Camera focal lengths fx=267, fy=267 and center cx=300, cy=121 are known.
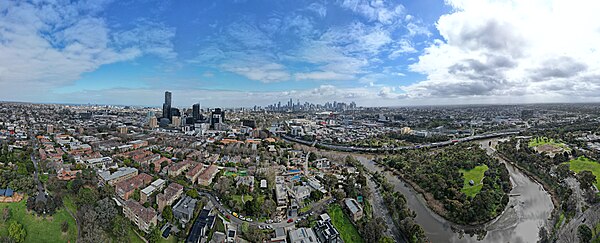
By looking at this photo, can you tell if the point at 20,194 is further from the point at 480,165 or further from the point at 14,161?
the point at 480,165

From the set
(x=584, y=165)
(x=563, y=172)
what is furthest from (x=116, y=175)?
(x=584, y=165)

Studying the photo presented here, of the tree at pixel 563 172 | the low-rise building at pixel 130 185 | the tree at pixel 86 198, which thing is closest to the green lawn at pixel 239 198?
the low-rise building at pixel 130 185

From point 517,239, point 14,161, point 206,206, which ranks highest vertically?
point 14,161

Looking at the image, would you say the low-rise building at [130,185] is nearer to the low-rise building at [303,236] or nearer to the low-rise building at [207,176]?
the low-rise building at [207,176]

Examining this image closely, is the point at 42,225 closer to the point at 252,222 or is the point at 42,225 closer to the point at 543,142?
the point at 252,222

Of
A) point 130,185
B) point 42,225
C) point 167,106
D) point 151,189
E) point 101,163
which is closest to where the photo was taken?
point 42,225

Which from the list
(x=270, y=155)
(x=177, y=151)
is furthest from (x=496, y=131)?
(x=177, y=151)
